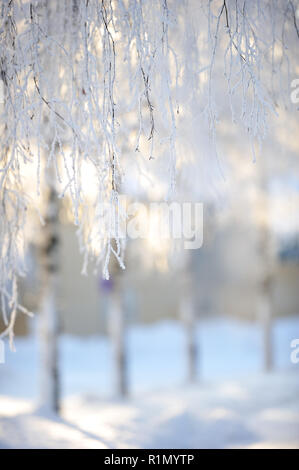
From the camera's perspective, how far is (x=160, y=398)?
23.7 feet

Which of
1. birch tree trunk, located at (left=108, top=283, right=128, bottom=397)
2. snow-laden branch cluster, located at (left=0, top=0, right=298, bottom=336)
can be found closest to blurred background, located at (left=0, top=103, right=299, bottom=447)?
birch tree trunk, located at (left=108, top=283, right=128, bottom=397)

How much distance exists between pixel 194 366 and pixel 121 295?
282cm

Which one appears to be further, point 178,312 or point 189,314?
point 178,312

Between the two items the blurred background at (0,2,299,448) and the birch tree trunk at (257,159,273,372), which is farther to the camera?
the birch tree trunk at (257,159,273,372)

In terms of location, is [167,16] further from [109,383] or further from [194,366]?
[109,383]

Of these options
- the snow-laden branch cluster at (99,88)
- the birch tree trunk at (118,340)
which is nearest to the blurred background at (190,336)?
the birch tree trunk at (118,340)

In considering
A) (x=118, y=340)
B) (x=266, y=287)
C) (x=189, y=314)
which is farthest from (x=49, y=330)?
(x=266, y=287)

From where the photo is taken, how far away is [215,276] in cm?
2025

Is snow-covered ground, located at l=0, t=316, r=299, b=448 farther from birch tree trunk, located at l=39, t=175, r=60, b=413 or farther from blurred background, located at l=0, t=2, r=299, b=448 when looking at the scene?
birch tree trunk, located at l=39, t=175, r=60, b=413

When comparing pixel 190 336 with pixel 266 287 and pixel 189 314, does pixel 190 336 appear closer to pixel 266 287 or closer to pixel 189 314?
pixel 189 314

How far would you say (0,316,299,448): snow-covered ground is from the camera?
3.95 m

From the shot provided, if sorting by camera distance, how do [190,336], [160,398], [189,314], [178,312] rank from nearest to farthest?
[160,398] < [189,314] < [190,336] < [178,312]

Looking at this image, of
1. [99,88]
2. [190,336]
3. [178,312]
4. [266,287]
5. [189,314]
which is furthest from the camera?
[178,312]

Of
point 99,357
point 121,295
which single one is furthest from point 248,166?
point 99,357
